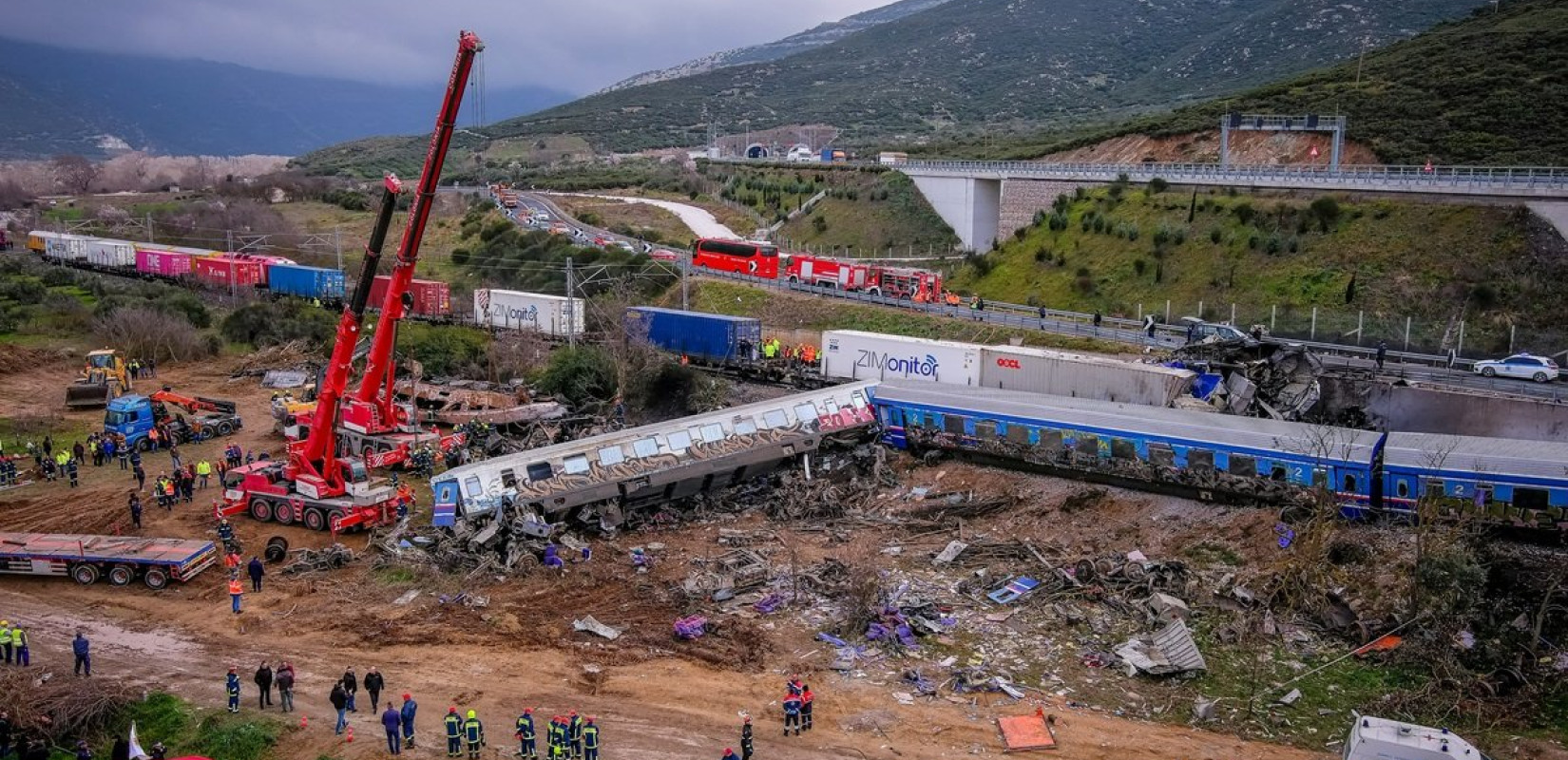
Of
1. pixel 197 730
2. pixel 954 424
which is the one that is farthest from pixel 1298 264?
pixel 197 730

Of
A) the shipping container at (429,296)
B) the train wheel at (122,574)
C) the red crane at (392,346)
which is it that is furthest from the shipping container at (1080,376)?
the shipping container at (429,296)

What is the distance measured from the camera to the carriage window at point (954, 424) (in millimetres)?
31188

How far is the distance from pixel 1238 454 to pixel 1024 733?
12.2 metres

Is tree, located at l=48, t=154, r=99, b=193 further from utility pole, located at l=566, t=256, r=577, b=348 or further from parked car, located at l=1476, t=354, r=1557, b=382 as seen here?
parked car, located at l=1476, t=354, r=1557, b=382

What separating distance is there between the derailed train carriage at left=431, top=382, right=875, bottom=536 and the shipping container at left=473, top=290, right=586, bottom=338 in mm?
17674

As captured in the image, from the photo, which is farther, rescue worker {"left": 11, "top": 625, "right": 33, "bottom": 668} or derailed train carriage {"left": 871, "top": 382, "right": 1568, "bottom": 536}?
derailed train carriage {"left": 871, "top": 382, "right": 1568, "bottom": 536}

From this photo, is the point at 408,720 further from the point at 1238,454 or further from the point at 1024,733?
the point at 1238,454

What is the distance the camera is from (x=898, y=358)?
38.2 metres

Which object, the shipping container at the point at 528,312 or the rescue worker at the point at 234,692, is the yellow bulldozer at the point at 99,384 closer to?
the shipping container at the point at 528,312

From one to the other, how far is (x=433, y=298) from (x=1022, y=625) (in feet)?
133

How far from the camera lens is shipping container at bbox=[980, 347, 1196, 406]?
33125mm

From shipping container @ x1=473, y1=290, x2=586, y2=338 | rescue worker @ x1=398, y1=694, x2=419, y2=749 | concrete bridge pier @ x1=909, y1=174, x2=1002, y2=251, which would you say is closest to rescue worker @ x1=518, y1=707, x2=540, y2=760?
rescue worker @ x1=398, y1=694, x2=419, y2=749

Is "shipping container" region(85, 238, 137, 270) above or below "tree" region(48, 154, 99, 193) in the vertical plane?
below

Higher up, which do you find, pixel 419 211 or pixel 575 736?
pixel 419 211
